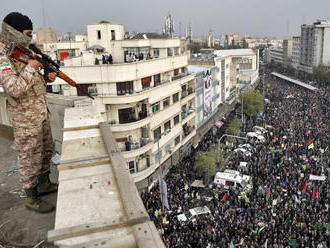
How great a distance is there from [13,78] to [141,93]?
2006 cm

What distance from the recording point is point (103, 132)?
6.35 m

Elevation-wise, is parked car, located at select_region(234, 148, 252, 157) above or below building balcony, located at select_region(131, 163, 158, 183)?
below

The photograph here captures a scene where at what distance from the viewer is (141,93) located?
2459 cm

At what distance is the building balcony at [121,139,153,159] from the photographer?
24.4 m

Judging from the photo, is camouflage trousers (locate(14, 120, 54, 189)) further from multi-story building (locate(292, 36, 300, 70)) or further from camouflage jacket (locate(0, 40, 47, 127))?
multi-story building (locate(292, 36, 300, 70))

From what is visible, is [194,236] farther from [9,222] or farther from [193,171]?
[9,222]

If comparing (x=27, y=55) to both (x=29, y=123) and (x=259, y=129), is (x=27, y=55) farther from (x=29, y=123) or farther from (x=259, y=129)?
(x=259, y=129)

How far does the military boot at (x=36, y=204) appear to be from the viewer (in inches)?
214

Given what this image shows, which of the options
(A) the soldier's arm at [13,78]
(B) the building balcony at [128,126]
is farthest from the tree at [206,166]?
(A) the soldier's arm at [13,78]

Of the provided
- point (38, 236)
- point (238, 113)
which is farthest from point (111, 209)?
point (238, 113)

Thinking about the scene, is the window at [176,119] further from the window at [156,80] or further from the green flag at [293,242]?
the green flag at [293,242]

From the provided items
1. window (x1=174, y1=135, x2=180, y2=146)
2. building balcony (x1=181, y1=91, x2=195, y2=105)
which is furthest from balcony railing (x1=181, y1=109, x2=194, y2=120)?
window (x1=174, y1=135, x2=180, y2=146)

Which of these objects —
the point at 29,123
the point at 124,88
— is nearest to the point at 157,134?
the point at 124,88

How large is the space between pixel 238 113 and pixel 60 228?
181 ft
